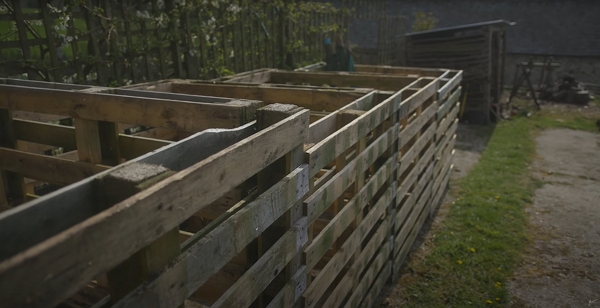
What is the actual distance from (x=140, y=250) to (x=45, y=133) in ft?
7.44

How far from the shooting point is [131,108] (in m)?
2.97

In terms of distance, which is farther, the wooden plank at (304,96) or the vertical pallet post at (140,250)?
the wooden plank at (304,96)

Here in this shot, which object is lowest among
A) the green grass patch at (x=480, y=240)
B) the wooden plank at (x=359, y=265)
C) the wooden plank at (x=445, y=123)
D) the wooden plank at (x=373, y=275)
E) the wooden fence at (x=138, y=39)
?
the green grass patch at (x=480, y=240)

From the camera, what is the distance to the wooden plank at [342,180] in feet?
9.15

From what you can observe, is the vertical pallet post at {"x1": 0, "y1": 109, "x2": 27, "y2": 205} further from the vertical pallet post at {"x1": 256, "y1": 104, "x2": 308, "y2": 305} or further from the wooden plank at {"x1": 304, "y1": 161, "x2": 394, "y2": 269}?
the wooden plank at {"x1": 304, "y1": 161, "x2": 394, "y2": 269}

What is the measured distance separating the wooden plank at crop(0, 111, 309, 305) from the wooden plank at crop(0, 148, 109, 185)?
163 centimetres

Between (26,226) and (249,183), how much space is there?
1424 mm

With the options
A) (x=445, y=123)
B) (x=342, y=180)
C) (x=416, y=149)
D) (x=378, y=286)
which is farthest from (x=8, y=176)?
(x=445, y=123)

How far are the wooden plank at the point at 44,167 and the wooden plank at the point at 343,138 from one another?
4.92ft

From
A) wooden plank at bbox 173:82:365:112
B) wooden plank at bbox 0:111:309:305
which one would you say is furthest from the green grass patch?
wooden plank at bbox 0:111:309:305

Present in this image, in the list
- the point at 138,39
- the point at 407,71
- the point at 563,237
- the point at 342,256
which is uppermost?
the point at 138,39

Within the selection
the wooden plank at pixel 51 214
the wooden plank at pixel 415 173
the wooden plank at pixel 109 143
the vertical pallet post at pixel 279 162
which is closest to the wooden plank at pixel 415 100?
the wooden plank at pixel 415 173

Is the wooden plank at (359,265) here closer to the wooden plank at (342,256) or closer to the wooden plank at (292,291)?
the wooden plank at (342,256)

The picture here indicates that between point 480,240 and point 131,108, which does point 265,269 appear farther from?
point 480,240
